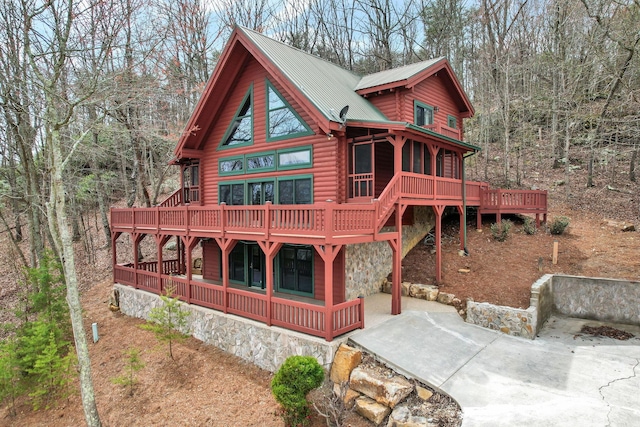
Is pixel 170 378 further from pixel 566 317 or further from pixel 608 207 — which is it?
pixel 608 207

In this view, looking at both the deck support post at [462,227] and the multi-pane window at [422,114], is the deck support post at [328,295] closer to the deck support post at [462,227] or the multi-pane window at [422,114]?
the multi-pane window at [422,114]

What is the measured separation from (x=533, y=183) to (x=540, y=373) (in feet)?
58.0

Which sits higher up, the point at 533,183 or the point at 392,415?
the point at 533,183

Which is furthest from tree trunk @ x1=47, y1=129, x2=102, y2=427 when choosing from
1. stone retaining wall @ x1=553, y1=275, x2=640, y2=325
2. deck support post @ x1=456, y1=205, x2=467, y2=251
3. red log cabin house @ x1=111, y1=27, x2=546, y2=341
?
stone retaining wall @ x1=553, y1=275, x2=640, y2=325

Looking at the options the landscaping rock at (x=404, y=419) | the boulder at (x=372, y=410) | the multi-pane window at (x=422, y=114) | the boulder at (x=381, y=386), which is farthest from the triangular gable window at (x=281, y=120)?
the landscaping rock at (x=404, y=419)

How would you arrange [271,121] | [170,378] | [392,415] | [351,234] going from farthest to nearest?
[271,121] → [170,378] → [351,234] → [392,415]

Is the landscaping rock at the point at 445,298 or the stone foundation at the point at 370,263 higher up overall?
the stone foundation at the point at 370,263

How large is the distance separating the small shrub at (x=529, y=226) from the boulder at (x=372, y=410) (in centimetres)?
1143

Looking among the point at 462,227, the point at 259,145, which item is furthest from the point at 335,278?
the point at 462,227

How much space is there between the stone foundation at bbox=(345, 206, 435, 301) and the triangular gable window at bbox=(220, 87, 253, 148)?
19.2 ft

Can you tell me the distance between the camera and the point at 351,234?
29.8 ft

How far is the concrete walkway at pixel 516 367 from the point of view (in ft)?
20.2

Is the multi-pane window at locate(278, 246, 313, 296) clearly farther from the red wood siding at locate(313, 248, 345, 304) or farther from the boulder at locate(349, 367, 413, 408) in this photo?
the boulder at locate(349, 367, 413, 408)

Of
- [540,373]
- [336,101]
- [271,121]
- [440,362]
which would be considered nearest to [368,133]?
[336,101]
